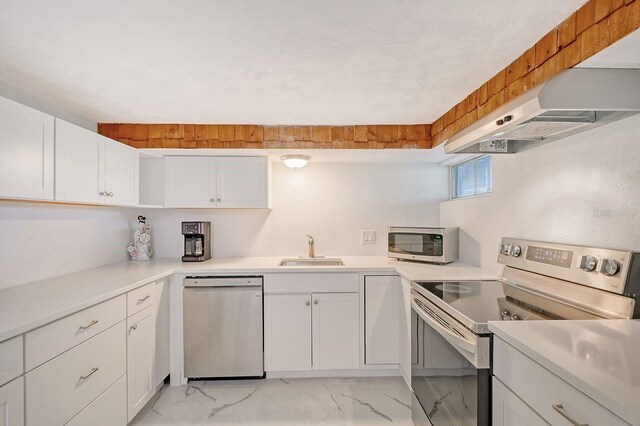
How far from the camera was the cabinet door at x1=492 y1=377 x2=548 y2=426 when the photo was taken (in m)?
0.97

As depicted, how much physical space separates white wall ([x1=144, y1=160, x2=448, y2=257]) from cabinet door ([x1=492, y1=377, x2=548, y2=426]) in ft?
6.79

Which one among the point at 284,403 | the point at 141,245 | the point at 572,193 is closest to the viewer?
the point at 572,193

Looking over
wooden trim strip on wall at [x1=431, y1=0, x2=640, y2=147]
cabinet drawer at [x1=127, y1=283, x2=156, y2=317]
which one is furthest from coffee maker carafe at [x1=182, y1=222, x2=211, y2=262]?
wooden trim strip on wall at [x1=431, y1=0, x2=640, y2=147]

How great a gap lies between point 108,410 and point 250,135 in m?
1.97

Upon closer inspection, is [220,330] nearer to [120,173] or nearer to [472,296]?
[120,173]

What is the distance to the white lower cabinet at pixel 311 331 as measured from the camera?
249 cm

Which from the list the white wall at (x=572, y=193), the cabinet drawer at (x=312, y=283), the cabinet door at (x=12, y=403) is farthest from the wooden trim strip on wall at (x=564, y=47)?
the cabinet door at (x=12, y=403)

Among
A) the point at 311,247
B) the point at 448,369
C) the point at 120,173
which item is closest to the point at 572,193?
the point at 448,369

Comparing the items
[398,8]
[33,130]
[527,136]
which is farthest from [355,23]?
[33,130]

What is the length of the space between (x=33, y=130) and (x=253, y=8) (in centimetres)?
131

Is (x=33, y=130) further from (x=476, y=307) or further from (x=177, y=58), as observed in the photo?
(x=476, y=307)

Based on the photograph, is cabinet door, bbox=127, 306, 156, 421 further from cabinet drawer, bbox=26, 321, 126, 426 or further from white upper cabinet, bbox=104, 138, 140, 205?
white upper cabinet, bbox=104, 138, 140, 205

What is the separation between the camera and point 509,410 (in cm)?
108

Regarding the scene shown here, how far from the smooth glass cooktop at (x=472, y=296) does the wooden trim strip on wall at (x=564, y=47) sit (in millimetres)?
1003
